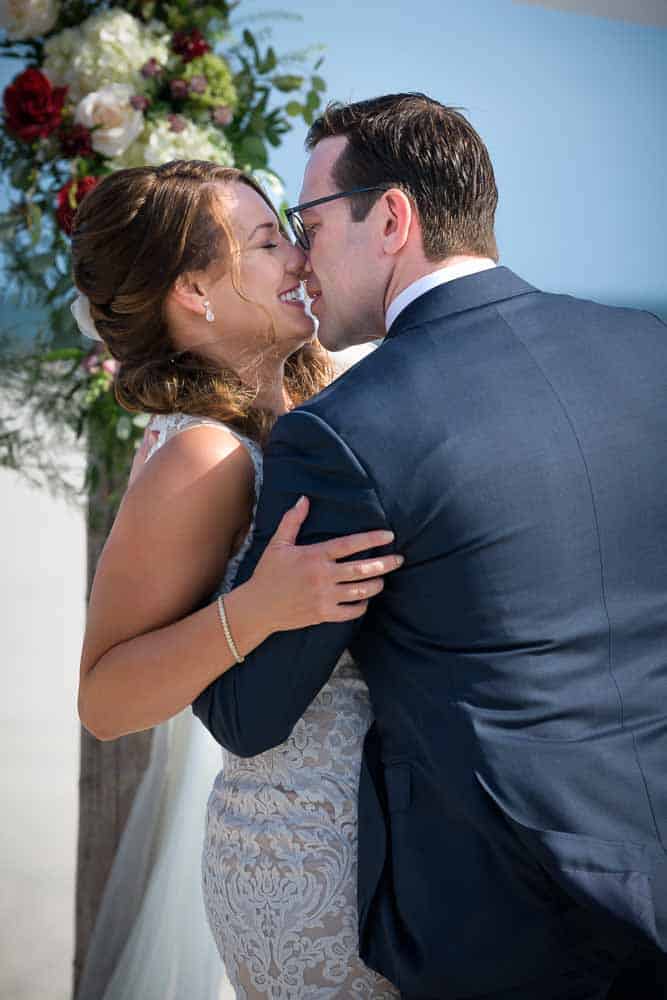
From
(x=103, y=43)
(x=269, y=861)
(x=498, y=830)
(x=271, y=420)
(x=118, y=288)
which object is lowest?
(x=269, y=861)

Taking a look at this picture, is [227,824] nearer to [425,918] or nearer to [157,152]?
[425,918]

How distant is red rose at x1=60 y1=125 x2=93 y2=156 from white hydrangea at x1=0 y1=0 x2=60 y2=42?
31 centimetres

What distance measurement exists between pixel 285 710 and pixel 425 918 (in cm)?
37

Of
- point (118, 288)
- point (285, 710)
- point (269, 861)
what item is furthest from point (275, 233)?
point (269, 861)

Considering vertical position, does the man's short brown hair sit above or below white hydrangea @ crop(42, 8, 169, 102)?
below

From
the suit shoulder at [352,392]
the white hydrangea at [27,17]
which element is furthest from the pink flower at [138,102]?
the suit shoulder at [352,392]

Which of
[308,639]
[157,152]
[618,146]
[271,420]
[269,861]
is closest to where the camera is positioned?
[308,639]

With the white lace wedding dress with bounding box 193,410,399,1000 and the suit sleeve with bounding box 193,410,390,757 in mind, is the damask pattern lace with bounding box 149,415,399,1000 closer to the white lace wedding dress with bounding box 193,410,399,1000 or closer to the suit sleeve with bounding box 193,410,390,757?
the white lace wedding dress with bounding box 193,410,399,1000

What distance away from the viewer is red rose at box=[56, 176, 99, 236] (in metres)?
3.43

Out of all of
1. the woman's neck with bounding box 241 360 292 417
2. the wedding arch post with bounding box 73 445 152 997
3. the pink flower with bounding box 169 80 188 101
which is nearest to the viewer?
the woman's neck with bounding box 241 360 292 417

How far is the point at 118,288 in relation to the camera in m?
2.55

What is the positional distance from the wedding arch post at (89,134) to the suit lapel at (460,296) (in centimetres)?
160

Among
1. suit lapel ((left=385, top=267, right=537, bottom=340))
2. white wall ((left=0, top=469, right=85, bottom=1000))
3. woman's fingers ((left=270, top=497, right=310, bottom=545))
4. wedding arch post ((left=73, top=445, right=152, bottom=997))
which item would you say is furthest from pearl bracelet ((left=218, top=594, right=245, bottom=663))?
white wall ((left=0, top=469, right=85, bottom=1000))

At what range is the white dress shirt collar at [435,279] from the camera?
1.98 meters
